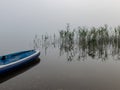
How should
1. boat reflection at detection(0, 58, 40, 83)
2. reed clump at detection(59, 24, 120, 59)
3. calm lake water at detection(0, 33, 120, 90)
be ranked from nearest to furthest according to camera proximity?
1. calm lake water at detection(0, 33, 120, 90)
2. boat reflection at detection(0, 58, 40, 83)
3. reed clump at detection(59, 24, 120, 59)

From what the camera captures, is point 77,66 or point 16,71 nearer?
point 16,71

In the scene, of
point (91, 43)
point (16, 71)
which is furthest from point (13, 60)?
point (91, 43)

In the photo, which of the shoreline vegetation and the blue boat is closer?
the blue boat

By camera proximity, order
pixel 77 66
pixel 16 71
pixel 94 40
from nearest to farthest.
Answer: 1. pixel 16 71
2. pixel 77 66
3. pixel 94 40

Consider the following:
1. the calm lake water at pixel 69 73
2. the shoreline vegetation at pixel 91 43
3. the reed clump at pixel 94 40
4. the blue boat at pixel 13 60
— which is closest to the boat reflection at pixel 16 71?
the calm lake water at pixel 69 73

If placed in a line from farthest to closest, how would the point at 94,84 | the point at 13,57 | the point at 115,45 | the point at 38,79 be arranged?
1. the point at 115,45
2. the point at 13,57
3. the point at 38,79
4. the point at 94,84

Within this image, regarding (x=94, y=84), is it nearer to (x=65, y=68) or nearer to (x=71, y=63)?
(x=65, y=68)

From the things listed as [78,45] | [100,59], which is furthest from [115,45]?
[100,59]

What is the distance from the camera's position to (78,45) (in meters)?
12.0

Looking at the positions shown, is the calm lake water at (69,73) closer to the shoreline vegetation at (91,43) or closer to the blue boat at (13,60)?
the shoreline vegetation at (91,43)

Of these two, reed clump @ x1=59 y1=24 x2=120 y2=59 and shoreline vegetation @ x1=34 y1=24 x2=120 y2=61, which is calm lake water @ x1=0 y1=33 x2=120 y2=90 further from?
reed clump @ x1=59 y1=24 x2=120 y2=59

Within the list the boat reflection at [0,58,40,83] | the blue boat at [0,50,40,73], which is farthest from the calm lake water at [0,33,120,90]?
the blue boat at [0,50,40,73]

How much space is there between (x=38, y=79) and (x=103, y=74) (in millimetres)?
2215

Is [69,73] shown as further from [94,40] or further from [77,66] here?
[94,40]
